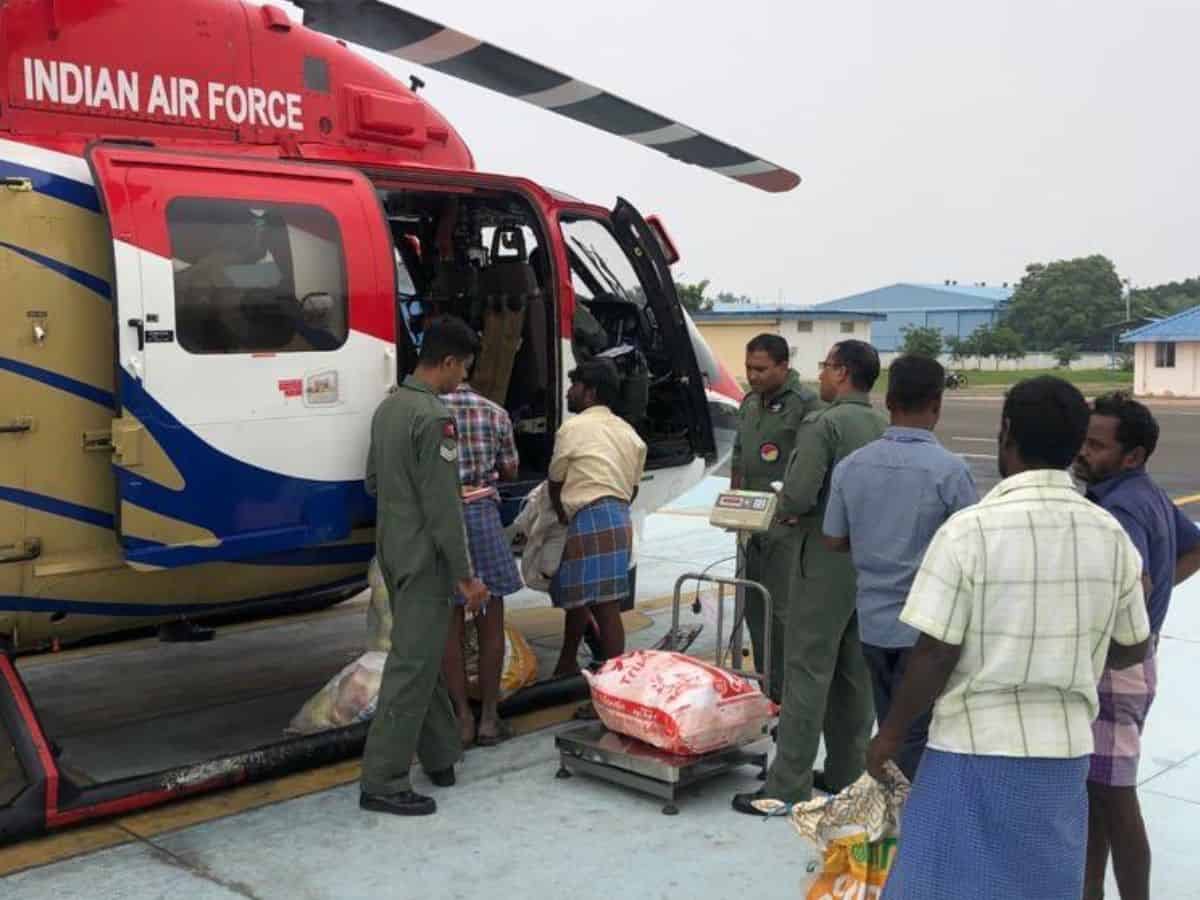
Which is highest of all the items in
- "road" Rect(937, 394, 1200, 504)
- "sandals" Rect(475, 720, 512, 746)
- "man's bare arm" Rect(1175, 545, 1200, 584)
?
"man's bare arm" Rect(1175, 545, 1200, 584)

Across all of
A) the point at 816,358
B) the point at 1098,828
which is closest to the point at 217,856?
the point at 1098,828

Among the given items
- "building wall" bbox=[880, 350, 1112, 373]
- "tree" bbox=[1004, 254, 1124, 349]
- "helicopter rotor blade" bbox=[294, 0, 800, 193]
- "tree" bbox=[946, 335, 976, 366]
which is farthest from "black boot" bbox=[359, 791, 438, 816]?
"tree" bbox=[1004, 254, 1124, 349]

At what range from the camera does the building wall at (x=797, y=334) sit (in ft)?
212

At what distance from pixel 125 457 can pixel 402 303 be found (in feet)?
7.58

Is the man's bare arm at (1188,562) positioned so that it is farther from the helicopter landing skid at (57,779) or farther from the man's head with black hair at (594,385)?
the helicopter landing skid at (57,779)

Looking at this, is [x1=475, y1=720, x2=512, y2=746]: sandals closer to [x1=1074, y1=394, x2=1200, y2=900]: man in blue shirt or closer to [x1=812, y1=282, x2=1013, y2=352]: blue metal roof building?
[x1=1074, y1=394, x2=1200, y2=900]: man in blue shirt

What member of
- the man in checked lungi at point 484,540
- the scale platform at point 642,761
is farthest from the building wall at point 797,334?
the scale platform at point 642,761

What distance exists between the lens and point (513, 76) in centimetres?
584

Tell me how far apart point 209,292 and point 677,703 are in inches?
91.9

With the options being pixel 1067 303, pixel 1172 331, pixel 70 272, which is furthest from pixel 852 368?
pixel 1067 303

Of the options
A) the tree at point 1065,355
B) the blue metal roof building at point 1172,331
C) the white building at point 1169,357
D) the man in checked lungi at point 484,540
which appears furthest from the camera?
the tree at point 1065,355

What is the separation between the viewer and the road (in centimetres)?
1566

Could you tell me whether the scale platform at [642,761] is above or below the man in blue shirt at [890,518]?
below

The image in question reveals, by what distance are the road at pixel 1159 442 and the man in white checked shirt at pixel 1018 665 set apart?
7.46 metres
